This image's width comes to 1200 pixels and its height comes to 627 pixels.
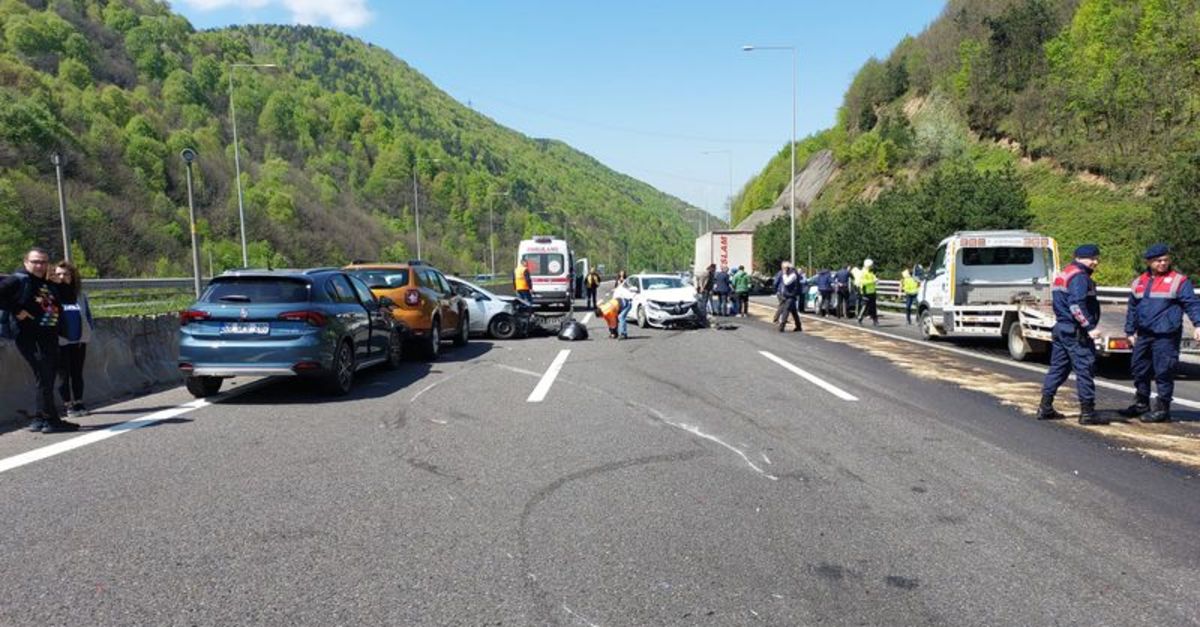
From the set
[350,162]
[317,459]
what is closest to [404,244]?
[350,162]

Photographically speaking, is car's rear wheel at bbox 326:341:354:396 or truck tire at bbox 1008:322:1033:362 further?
truck tire at bbox 1008:322:1033:362

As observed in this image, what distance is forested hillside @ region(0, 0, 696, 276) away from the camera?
46656mm

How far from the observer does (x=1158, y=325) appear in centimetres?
745

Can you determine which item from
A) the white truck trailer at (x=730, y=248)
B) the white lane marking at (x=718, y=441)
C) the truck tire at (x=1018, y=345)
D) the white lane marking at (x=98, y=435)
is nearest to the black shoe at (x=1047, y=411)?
the white lane marking at (x=718, y=441)

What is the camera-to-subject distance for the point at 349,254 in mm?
67750

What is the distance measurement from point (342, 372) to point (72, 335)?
2833 millimetres

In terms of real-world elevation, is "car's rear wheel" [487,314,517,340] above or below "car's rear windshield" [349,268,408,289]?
below

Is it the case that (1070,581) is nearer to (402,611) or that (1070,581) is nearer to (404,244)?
(402,611)

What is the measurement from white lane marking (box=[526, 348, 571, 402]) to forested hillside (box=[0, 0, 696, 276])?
3423 centimetres

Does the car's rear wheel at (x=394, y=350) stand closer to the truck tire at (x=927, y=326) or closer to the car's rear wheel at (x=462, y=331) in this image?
the car's rear wheel at (x=462, y=331)

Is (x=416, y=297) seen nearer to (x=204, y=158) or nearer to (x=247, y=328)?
(x=247, y=328)

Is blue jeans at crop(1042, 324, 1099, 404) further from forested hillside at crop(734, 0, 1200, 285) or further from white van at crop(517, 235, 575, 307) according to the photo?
white van at crop(517, 235, 575, 307)

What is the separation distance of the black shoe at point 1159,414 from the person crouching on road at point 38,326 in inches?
413

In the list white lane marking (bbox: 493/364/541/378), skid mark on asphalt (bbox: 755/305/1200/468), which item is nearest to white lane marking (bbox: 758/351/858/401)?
skid mark on asphalt (bbox: 755/305/1200/468)
